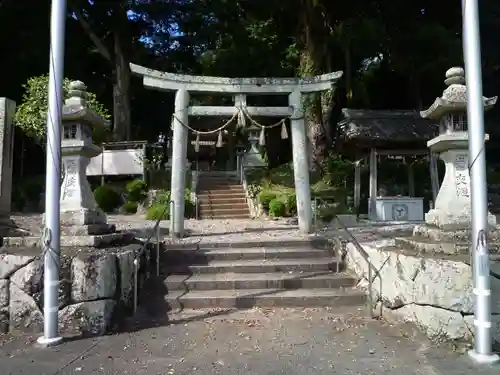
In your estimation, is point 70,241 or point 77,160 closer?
point 70,241

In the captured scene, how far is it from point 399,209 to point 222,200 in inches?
Answer: 294

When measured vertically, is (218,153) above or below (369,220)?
above

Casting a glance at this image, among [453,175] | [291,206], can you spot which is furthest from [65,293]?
[291,206]

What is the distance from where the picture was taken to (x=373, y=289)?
20.0ft

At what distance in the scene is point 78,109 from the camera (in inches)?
253

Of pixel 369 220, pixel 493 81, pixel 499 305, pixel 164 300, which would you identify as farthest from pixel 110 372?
pixel 493 81

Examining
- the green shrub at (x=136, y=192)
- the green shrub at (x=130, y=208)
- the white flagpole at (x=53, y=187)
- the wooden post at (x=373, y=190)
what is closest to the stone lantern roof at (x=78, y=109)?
the white flagpole at (x=53, y=187)

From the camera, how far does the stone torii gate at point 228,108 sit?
9492 millimetres

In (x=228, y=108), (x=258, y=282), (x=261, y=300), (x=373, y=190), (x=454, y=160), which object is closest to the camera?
(x=454, y=160)

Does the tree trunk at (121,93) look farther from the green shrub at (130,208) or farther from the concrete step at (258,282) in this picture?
the concrete step at (258,282)

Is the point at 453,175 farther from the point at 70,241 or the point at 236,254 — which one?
the point at 70,241

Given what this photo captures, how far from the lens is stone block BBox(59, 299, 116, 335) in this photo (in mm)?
5195

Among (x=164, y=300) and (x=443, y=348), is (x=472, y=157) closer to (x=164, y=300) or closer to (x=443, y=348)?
(x=443, y=348)

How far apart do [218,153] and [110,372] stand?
28.6 metres
